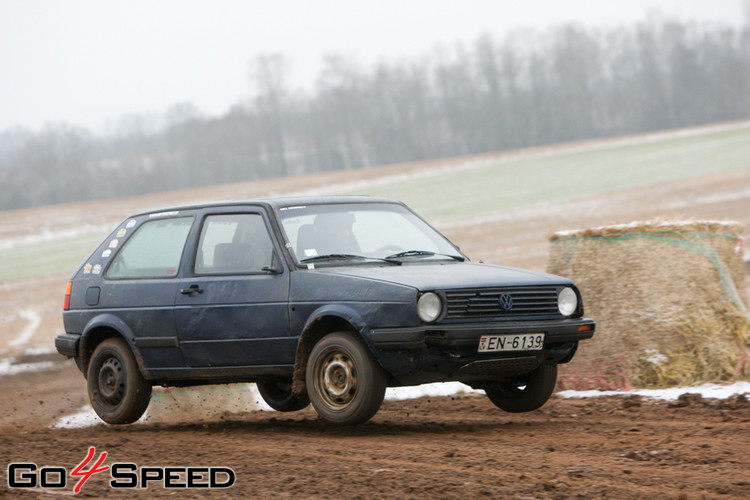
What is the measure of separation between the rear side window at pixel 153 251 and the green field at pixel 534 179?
22.8m

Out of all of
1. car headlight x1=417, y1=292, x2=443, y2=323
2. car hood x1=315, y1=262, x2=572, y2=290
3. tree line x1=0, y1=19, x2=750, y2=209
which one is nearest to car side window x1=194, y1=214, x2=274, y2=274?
car hood x1=315, y1=262, x2=572, y2=290

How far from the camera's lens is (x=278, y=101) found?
317 feet

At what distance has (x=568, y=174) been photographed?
47.1 metres

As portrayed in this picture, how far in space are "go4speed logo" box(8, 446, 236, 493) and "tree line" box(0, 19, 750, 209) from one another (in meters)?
80.5

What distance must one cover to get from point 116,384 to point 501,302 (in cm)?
325

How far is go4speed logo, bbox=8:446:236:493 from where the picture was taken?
17.4 feet

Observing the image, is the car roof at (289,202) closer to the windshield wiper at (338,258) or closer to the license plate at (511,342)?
the windshield wiper at (338,258)

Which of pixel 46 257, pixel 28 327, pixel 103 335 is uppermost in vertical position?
pixel 103 335

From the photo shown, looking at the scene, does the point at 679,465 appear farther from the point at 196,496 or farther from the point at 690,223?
the point at 690,223

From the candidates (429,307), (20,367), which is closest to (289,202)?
(429,307)

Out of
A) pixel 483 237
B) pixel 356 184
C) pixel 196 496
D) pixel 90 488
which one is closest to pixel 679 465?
pixel 196 496

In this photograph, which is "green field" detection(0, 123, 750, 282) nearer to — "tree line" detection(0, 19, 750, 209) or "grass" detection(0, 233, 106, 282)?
"grass" detection(0, 233, 106, 282)

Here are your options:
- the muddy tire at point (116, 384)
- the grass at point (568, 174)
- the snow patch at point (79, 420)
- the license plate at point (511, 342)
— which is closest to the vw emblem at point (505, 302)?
the license plate at point (511, 342)

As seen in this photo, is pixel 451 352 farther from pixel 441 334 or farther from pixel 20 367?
pixel 20 367
